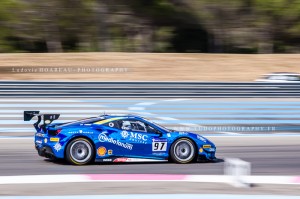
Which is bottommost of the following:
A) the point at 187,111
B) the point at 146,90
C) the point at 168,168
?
the point at 168,168

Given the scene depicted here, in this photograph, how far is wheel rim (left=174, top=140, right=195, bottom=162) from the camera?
36.9ft

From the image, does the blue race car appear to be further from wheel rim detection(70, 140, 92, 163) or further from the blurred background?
the blurred background

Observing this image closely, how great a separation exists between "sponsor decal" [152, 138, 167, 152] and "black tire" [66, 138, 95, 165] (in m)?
1.12

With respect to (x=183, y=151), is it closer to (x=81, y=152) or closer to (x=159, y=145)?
(x=159, y=145)

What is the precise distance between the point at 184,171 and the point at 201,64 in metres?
18.4

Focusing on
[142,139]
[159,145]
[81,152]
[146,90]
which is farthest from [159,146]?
[146,90]

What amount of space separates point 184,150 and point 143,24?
23.6 metres

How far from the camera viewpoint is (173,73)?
1064 inches

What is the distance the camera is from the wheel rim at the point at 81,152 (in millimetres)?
10711

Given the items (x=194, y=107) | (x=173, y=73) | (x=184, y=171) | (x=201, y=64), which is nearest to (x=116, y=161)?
(x=184, y=171)

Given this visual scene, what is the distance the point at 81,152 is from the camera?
10.8 m

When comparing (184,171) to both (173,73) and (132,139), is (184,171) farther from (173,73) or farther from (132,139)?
(173,73)

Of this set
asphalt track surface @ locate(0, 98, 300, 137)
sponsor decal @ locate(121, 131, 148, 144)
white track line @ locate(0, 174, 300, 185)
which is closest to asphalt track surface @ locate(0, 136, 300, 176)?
sponsor decal @ locate(121, 131, 148, 144)

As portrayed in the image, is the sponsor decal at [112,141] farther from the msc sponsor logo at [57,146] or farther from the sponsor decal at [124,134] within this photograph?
the msc sponsor logo at [57,146]
